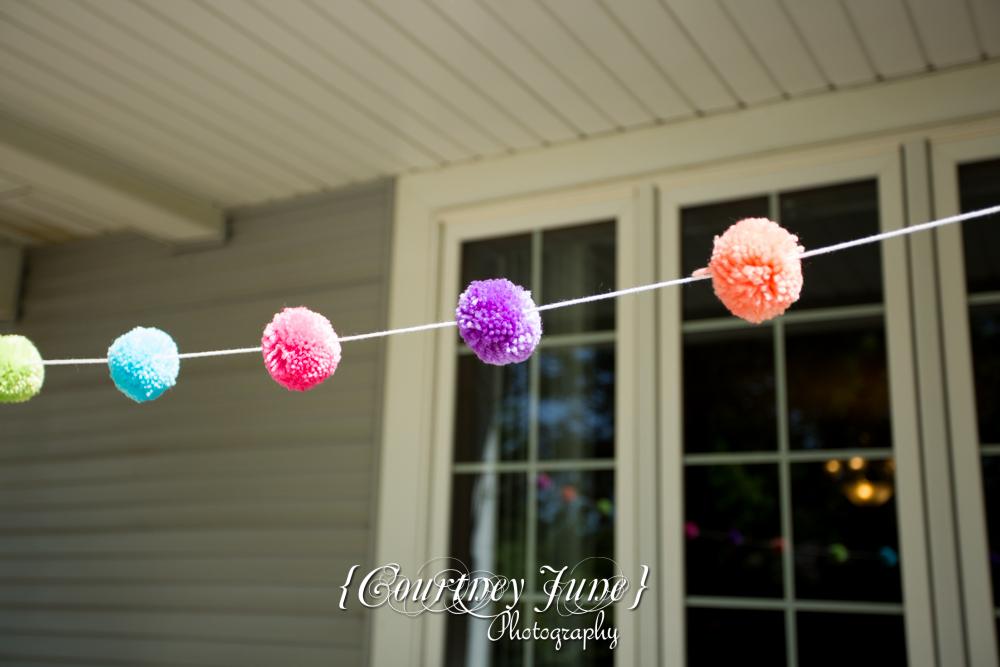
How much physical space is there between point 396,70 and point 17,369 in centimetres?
125

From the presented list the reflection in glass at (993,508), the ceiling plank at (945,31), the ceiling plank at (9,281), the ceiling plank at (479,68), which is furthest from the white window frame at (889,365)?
the ceiling plank at (9,281)

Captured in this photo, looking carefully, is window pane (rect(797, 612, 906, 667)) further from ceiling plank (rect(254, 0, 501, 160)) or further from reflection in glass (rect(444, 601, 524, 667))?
ceiling plank (rect(254, 0, 501, 160))

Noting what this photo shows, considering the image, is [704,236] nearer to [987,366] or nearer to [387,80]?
[987,366]

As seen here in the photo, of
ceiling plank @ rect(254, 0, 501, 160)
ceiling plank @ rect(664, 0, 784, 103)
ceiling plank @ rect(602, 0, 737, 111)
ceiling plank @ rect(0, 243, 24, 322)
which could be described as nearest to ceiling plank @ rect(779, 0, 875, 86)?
ceiling plank @ rect(664, 0, 784, 103)

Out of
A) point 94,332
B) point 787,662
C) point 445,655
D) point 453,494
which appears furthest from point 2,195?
point 787,662

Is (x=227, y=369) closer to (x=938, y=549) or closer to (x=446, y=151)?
(x=446, y=151)

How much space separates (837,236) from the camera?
2426mm

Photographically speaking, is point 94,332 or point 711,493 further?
point 94,332

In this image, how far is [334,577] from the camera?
2836mm

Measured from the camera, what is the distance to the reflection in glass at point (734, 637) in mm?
2289

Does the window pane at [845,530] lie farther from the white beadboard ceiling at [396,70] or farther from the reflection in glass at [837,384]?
the white beadboard ceiling at [396,70]

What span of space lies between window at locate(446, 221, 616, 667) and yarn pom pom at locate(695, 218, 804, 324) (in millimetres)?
1467

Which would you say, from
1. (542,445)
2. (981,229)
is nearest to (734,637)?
(542,445)

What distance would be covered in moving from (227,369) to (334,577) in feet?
2.81
